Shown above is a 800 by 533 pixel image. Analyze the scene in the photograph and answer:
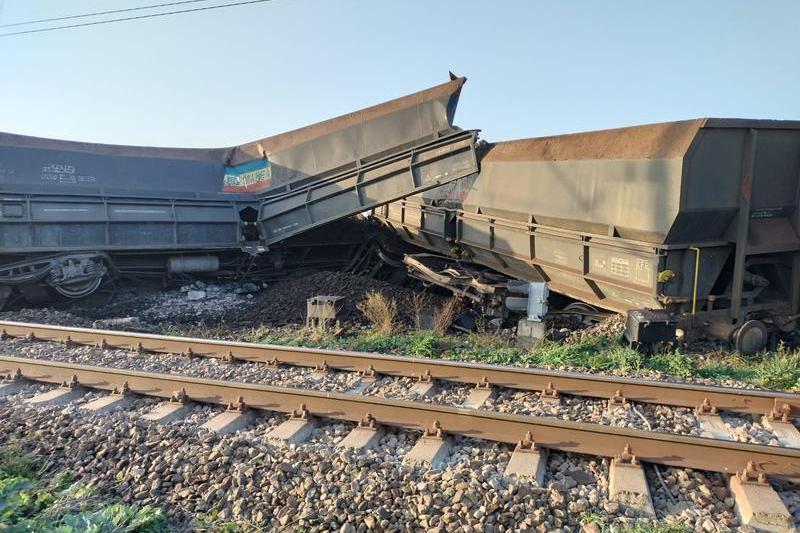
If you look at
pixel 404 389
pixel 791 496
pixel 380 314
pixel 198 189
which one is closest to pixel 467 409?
pixel 404 389

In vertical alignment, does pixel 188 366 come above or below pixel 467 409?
below

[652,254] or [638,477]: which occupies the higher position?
[652,254]

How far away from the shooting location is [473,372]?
18.0 ft

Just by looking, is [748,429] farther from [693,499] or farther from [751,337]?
[751,337]

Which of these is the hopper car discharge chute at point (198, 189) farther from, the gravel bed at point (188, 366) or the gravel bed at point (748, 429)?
the gravel bed at point (748, 429)

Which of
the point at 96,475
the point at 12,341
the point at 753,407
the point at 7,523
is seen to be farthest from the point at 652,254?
the point at 12,341

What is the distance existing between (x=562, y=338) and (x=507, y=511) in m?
5.04

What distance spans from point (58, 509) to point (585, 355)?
5.54 metres

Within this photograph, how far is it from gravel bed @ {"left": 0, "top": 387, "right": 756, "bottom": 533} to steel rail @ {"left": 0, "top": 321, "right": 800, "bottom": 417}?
52.4 inches

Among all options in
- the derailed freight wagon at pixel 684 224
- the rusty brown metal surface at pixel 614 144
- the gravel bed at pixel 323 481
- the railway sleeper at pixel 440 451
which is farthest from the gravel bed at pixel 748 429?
the rusty brown metal surface at pixel 614 144

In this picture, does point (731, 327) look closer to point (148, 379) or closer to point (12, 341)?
point (148, 379)

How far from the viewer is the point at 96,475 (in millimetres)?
3713

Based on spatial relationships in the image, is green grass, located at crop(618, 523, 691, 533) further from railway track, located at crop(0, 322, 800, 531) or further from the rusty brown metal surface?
the rusty brown metal surface

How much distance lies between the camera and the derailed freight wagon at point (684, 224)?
21.6 feet
